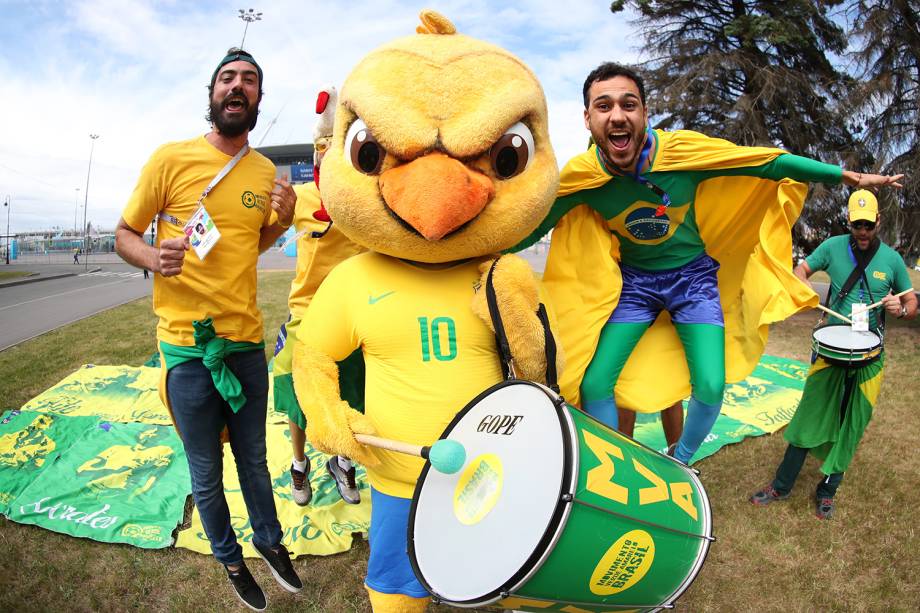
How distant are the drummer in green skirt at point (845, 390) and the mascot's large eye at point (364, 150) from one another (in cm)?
306

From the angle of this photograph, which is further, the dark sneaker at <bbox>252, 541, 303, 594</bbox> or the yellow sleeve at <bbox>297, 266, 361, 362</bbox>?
the dark sneaker at <bbox>252, 541, 303, 594</bbox>

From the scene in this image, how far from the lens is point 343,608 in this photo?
8.86ft

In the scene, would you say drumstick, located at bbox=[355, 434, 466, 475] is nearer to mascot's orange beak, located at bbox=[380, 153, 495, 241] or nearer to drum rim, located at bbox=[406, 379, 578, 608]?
drum rim, located at bbox=[406, 379, 578, 608]

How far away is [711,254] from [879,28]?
942 cm

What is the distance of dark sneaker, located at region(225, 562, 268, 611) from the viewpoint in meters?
2.64

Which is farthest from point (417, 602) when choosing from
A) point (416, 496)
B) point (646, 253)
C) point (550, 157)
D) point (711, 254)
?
point (711, 254)

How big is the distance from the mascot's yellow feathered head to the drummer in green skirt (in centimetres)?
269

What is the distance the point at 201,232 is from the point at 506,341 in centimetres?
120

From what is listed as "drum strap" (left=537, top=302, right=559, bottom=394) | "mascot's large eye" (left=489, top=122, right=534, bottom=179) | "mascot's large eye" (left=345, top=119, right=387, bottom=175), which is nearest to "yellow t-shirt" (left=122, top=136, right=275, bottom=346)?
"mascot's large eye" (left=345, top=119, right=387, bottom=175)

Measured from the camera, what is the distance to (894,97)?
9.58 metres

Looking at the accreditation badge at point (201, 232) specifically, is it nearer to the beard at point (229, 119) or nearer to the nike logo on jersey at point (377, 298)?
the beard at point (229, 119)

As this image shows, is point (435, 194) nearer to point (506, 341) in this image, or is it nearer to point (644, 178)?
point (506, 341)

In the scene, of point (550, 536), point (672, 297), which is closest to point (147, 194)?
point (550, 536)

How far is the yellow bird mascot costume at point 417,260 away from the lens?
186 cm
